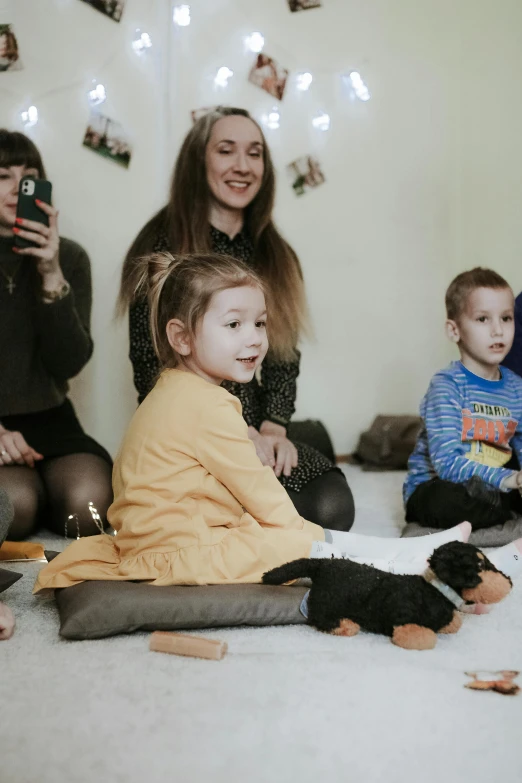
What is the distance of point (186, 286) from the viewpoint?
131 centimetres

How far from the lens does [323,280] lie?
2.59 meters

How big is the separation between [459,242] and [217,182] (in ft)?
3.82

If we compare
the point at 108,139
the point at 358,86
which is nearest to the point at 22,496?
the point at 108,139

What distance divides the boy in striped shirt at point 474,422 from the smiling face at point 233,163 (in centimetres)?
49

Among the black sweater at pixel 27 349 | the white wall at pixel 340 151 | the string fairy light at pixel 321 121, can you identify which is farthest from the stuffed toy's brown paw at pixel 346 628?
the string fairy light at pixel 321 121

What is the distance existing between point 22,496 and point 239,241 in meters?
0.71

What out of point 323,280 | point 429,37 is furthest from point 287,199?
point 429,37

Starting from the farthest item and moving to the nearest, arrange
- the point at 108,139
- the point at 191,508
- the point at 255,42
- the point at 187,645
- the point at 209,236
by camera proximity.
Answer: the point at 255,42 → the point at 108,139 → the point at 209,236 → the point at 191,508 → the point at 187,645

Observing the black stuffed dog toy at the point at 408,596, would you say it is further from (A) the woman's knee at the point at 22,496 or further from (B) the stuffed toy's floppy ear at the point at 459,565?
(A) the woman's knee at the point at 22,496

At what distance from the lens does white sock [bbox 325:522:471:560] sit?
4.40 feet

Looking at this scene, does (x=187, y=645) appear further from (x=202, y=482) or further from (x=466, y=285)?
(x=466, y=285)

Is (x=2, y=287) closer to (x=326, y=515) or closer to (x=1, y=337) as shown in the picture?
(x=1, y=337)

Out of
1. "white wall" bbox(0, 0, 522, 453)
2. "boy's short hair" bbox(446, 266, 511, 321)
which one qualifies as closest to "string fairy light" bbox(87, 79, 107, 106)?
"white wall" bbox(0, 0, 522, 453)

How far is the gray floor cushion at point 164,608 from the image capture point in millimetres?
1099
